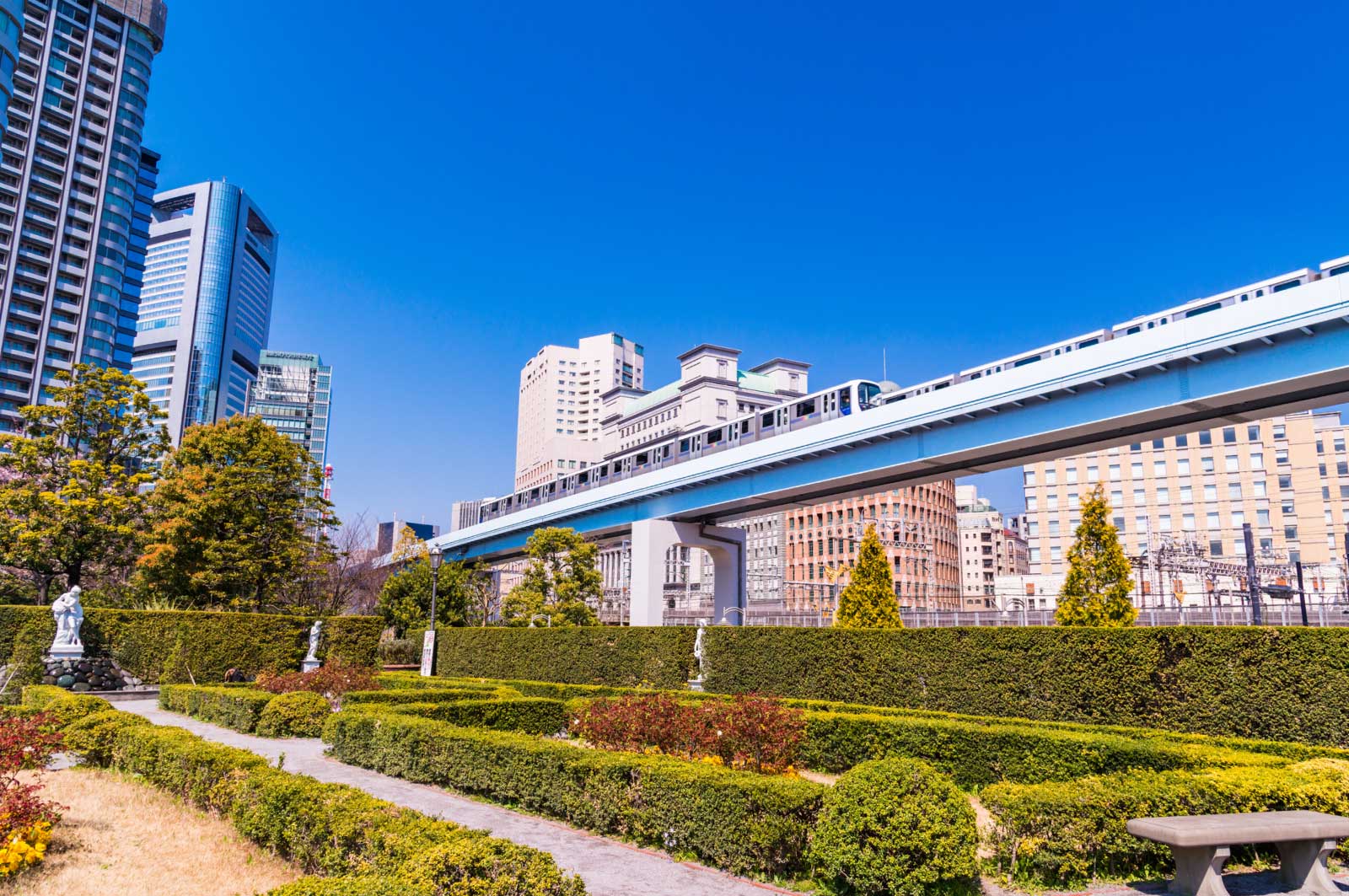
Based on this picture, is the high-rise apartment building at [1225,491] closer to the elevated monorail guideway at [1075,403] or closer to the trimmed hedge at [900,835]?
the elevated monorail guideway at [1075,403]

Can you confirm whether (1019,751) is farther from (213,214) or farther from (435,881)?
(213,214)

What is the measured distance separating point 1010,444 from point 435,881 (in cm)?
2099

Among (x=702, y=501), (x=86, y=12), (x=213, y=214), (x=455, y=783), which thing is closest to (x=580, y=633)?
(x=702, y=501)

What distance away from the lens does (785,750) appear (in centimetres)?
1257

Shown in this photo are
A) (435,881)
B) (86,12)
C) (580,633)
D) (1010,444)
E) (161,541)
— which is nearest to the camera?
(435,881)

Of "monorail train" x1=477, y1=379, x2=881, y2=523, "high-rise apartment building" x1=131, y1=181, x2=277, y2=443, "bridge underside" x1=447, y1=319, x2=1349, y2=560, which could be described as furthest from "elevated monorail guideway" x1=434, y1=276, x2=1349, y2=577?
"high-rise apartment building" x1=131, y1=181, x2=277, y2=443

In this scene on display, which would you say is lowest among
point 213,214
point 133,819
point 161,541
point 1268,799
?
point 133,819

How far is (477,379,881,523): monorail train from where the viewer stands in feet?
96.6

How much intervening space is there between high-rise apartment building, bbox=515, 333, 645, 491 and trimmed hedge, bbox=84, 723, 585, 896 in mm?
165967

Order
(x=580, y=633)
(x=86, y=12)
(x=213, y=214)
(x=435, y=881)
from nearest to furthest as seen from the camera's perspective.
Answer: (x=435, y=881)
(x=580, y=633)
(x=86, y=12)
(x=213, y=214)

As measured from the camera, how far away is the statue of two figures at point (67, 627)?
2467 centimetres

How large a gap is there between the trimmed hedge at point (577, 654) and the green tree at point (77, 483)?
42.8ft

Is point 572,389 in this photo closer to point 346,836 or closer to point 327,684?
point 327,684

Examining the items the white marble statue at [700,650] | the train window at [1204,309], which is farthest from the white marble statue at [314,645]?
the train window at [1204,309]
